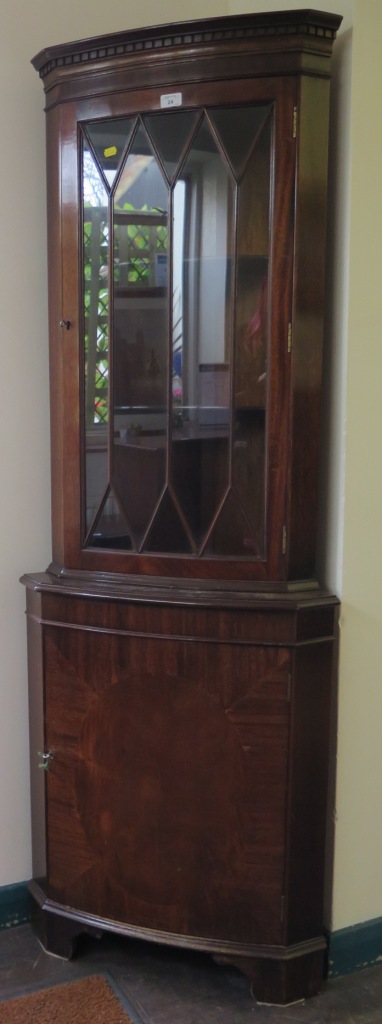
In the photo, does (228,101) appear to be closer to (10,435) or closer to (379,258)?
(379,258)

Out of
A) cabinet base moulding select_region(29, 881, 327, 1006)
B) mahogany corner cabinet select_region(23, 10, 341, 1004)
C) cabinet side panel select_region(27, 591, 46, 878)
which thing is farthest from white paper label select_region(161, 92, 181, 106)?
cabinet base moulding select_region(29, 881, 327, 1006)

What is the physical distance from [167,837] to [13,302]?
118 cm

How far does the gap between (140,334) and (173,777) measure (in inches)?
35.4

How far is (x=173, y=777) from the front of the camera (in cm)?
177

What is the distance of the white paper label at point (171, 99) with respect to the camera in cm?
164

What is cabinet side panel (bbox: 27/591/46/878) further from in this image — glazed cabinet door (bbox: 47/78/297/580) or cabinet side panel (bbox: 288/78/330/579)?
cabinet side panel (bbox: 288/78/330/579)

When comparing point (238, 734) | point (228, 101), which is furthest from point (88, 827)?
point (228, 101)

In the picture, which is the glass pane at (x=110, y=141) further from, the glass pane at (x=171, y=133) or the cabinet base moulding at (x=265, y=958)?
the cabinet base moulding at (x=265, y=958)

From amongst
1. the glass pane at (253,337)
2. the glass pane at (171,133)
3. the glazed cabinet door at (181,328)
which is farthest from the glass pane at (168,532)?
the glass pane at (171,133)

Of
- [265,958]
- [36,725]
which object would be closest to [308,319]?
[36,725]

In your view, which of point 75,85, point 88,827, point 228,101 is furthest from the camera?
point 88,827

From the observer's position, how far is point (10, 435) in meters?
1.93

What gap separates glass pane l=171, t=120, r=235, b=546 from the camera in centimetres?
167

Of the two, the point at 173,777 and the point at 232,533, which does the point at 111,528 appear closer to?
the point at 232,533
